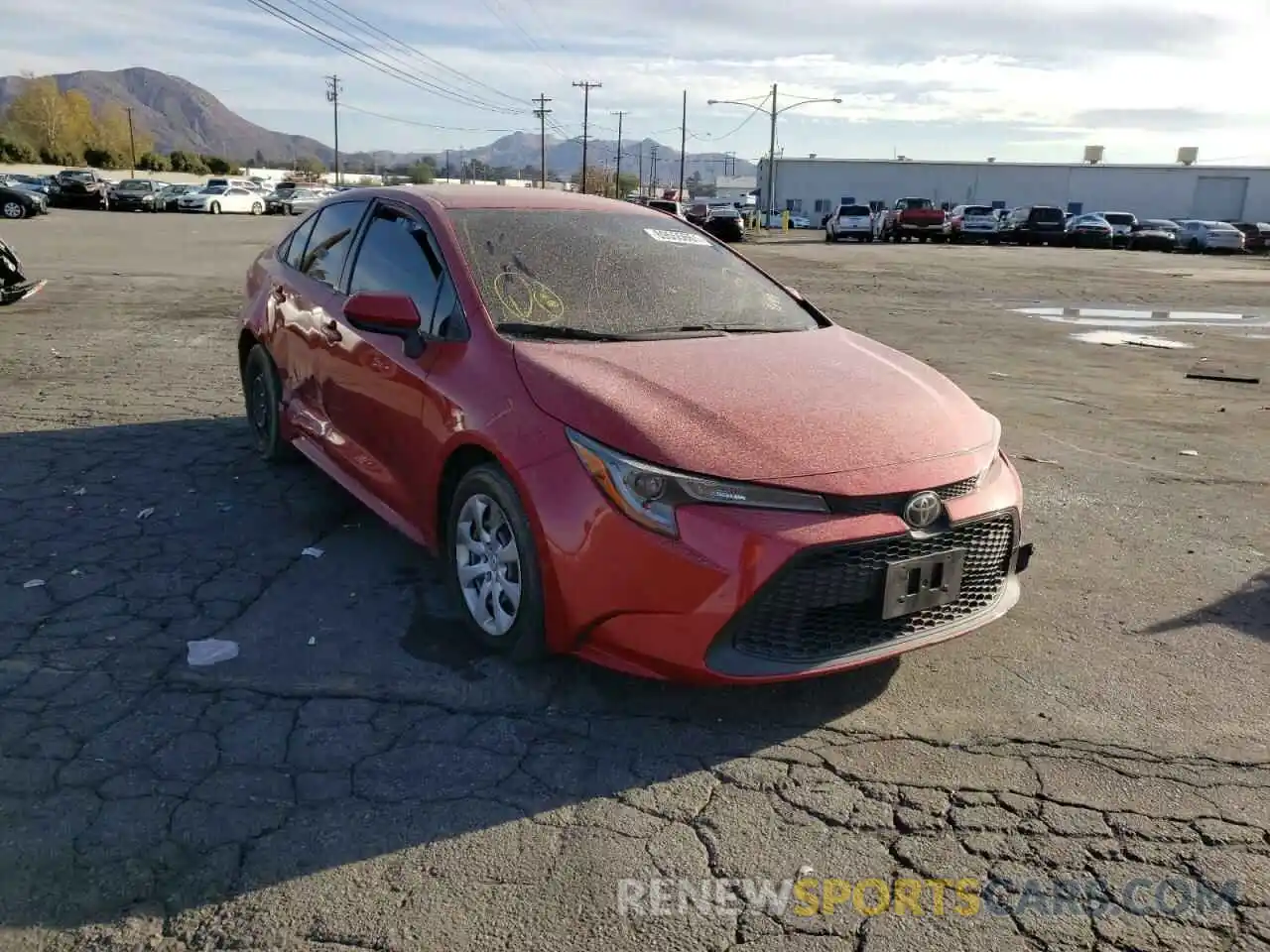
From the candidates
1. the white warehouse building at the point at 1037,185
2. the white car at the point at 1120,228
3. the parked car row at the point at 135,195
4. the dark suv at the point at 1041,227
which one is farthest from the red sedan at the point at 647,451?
the white warehouse building at the point at 1037,185

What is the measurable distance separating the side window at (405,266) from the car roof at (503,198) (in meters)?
0.16

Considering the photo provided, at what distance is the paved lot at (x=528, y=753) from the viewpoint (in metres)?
2.46

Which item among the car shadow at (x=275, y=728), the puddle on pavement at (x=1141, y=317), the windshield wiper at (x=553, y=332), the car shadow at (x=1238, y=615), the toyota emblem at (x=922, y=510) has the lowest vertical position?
the car shadow at (x=275, y=728)

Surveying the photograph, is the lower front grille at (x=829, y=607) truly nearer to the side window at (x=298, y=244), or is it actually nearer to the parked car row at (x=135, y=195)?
the side window at (x=298, y=244)

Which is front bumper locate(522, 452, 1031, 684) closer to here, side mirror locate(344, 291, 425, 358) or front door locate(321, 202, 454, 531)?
front door locate(321, 202, 454, 531)

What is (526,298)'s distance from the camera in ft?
13.2

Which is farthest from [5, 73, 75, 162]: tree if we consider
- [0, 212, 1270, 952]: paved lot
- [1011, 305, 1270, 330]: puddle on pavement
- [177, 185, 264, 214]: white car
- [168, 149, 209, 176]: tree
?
[0, 212, 1270, 952]: paved lot

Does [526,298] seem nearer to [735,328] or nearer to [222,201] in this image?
[735,328]

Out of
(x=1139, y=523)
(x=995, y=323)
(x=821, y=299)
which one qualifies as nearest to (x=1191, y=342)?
(x=995, y=323)

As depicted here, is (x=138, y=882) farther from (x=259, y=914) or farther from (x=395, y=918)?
(x=395, y=918)

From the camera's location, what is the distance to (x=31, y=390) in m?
7.83

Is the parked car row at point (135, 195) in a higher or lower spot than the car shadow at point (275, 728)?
higher

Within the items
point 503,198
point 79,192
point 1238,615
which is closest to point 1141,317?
point 1238,615

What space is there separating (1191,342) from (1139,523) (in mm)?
9022
